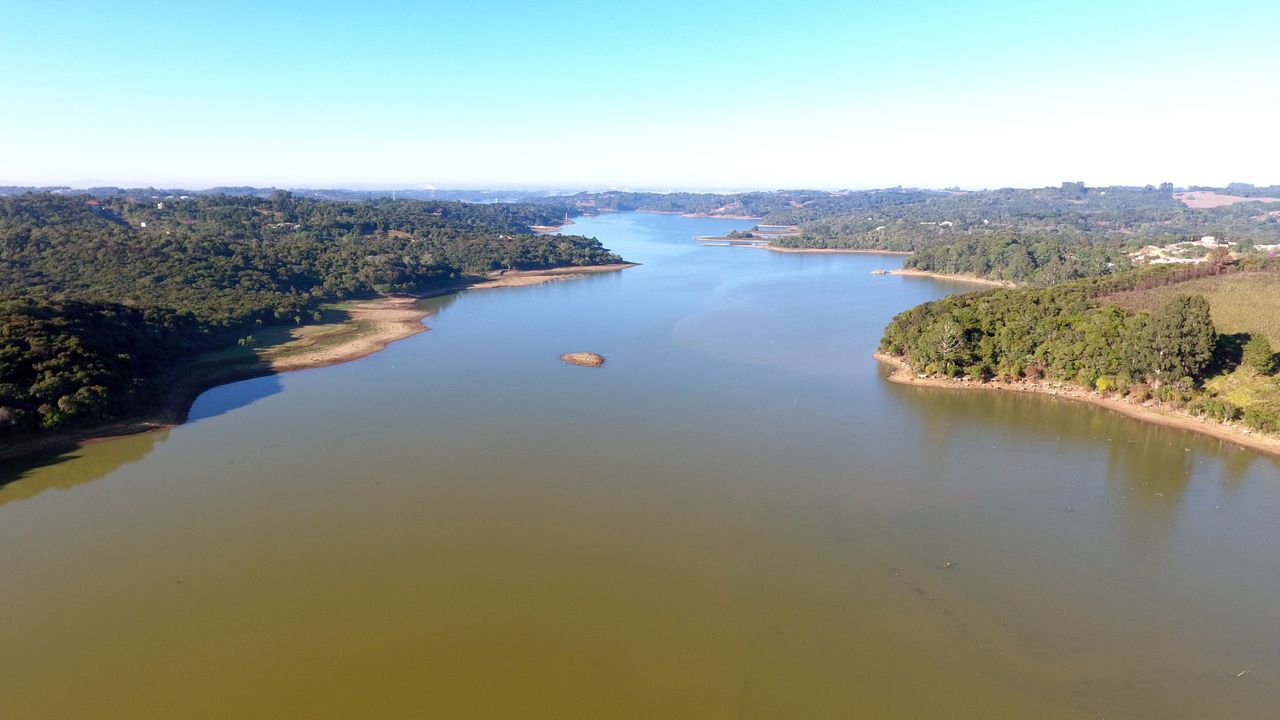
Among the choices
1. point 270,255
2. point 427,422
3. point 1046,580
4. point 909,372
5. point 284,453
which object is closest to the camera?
point 1046,580

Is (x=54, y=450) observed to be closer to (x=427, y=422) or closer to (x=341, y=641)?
(x=427, y=422)

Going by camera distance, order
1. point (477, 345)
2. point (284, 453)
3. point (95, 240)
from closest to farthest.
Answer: point (284, 453) → point (477, 345) → point (95, 240)

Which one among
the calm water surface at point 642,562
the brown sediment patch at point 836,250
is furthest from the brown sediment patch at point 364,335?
the brown sediment patch at point 836,250

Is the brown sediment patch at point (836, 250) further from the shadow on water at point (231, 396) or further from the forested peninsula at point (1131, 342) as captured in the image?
the shadow on water at point (231, 396)

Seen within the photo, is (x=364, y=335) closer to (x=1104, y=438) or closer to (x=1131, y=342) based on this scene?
(x=1104, y=438)

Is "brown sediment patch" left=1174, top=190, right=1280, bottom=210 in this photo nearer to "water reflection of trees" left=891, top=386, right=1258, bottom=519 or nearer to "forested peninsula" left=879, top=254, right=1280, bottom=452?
"forested peninsula" left=879, top=254, right=1280, bottom=452

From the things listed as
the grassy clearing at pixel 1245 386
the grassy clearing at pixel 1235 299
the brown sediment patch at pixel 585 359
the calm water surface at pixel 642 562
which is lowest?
the calm water surface at pixel 642 562

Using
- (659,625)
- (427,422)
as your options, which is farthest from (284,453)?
(659,625)

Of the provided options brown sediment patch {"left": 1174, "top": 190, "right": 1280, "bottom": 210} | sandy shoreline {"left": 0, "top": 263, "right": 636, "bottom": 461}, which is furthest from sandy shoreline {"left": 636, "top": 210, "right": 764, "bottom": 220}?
sandy shoreline {"left": 0, "top": 263, "right": 636, "bottom": 461}
